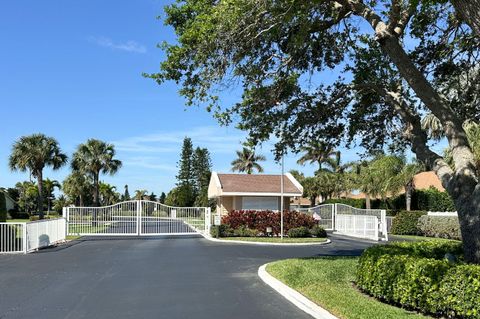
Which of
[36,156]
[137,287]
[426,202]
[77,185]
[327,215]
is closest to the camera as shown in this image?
[137,287]

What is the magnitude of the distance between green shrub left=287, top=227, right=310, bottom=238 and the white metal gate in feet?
16.9

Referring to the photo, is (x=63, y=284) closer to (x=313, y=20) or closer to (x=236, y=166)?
(x=313, y=20)

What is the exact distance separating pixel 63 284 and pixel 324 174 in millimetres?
53277

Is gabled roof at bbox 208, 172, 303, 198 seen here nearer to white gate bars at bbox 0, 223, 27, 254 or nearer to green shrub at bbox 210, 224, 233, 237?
green shrub at bbox 210, 224, 233, 237

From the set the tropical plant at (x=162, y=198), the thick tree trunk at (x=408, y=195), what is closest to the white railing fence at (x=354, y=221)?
the thick tree trunk at (x=408, y=195)

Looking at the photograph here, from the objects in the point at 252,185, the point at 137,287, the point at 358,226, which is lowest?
the point at 358,226

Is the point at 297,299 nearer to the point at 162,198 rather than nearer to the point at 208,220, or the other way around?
the point at 208,220

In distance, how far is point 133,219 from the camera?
98.5 feet

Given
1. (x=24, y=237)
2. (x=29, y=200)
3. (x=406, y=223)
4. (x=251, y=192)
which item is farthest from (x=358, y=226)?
(x=29, y=200)

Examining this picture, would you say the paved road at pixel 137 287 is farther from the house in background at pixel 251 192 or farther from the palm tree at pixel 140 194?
the palm tree at pixel 140 194

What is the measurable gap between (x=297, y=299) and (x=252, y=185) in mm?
25546

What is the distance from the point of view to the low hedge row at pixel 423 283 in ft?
23.7

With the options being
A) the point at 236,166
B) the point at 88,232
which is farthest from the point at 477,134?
the point at 236,166

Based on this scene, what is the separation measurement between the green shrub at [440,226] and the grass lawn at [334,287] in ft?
54.4
